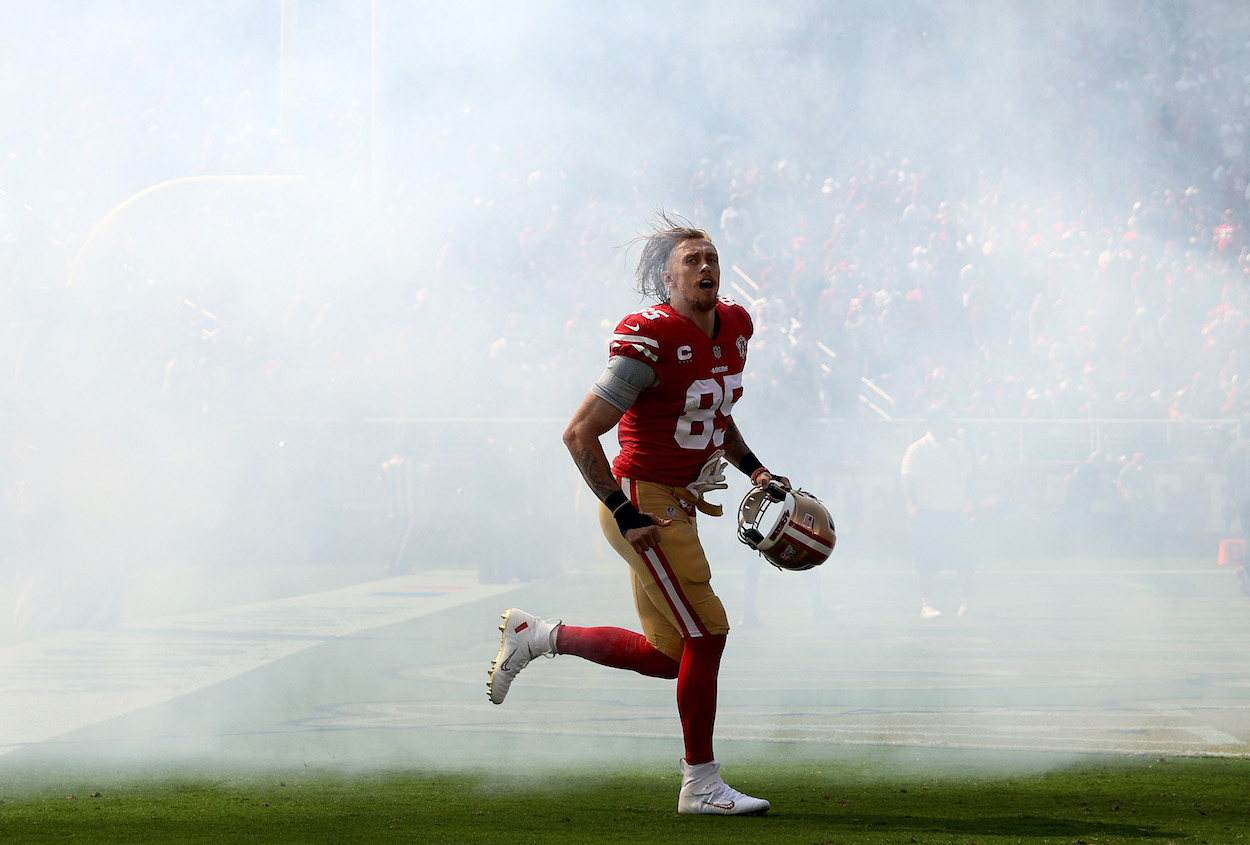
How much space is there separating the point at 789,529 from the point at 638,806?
31.6 inches

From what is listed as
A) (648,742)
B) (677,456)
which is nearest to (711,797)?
(677,456)

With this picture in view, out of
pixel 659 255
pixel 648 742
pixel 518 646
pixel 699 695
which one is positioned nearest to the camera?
pixel 699 695

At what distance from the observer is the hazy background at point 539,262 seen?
328 inches

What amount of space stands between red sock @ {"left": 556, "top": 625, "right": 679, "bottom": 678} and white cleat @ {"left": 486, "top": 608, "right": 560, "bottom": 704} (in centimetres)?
4

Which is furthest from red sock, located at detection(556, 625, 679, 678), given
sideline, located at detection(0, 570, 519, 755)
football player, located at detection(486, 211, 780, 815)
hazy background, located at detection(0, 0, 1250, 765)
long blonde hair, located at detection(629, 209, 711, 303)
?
hazy background, located at detection(0, 0, 1250, 765)

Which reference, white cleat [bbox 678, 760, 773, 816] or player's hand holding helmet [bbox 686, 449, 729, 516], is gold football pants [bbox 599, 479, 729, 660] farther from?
white cleat [bbox 678, 760, 773, 816]

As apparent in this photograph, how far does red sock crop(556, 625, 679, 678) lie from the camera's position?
139 inches

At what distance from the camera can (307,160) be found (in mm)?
8961

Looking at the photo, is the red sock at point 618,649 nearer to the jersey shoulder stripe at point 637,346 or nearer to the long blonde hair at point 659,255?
the jersey shoulder stripe at point 637,346

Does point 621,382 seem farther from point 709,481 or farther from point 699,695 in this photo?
point 699,695

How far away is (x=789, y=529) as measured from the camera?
11.3 ft

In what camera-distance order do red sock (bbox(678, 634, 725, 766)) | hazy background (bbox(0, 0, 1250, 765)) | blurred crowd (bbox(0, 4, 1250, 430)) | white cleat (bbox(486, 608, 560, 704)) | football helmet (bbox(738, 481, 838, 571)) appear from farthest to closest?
blurred crowd (bbox(0, 4, 1250, 430)) < hazy background (bbox(0, 0, 1250, 765)) < white cleat (bbox(486, 608, 560, 704)) < football helmet (bbox(738, 481, 838, 571)) < red sock (bbox(678, 634, 725, 766))

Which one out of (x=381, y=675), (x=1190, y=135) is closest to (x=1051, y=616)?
(x=381, y=675)

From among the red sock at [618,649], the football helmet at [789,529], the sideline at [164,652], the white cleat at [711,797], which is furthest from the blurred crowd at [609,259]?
the white cleat at [711,797]
